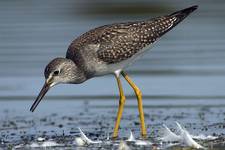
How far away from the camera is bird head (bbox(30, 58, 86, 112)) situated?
14.2 m

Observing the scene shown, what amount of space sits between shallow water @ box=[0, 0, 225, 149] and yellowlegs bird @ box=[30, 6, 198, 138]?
2.17 feet

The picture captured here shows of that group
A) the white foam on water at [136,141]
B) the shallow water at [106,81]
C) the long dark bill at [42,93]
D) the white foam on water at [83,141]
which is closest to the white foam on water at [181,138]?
the shallow water at [106,81]

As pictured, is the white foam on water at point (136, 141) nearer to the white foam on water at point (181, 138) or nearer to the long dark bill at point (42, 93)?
the white foam on water at point (181, 138)

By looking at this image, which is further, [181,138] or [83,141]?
[83,141]

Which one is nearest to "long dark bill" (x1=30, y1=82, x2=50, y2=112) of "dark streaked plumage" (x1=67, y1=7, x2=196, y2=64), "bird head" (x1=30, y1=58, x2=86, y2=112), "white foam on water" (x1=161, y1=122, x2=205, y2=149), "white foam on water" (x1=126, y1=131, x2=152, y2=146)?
"bird head" (x1=30, y1=58, x2=86, y2=112)

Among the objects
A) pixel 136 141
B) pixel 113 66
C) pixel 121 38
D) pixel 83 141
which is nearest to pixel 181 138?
pixel 136 141

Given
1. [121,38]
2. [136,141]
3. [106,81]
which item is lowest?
[136,141]

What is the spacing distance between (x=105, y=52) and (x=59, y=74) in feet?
2.96

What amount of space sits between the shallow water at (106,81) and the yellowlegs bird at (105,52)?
2.17ft

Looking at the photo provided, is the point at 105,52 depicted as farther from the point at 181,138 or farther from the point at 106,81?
the point at 106,81

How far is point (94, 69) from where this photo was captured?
579 inches

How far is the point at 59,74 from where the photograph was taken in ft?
47.1

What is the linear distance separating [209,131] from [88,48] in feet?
7.79

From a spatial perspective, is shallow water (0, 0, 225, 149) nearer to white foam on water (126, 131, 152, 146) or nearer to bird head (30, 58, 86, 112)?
white foam on water (126, 131, 152, 146)
